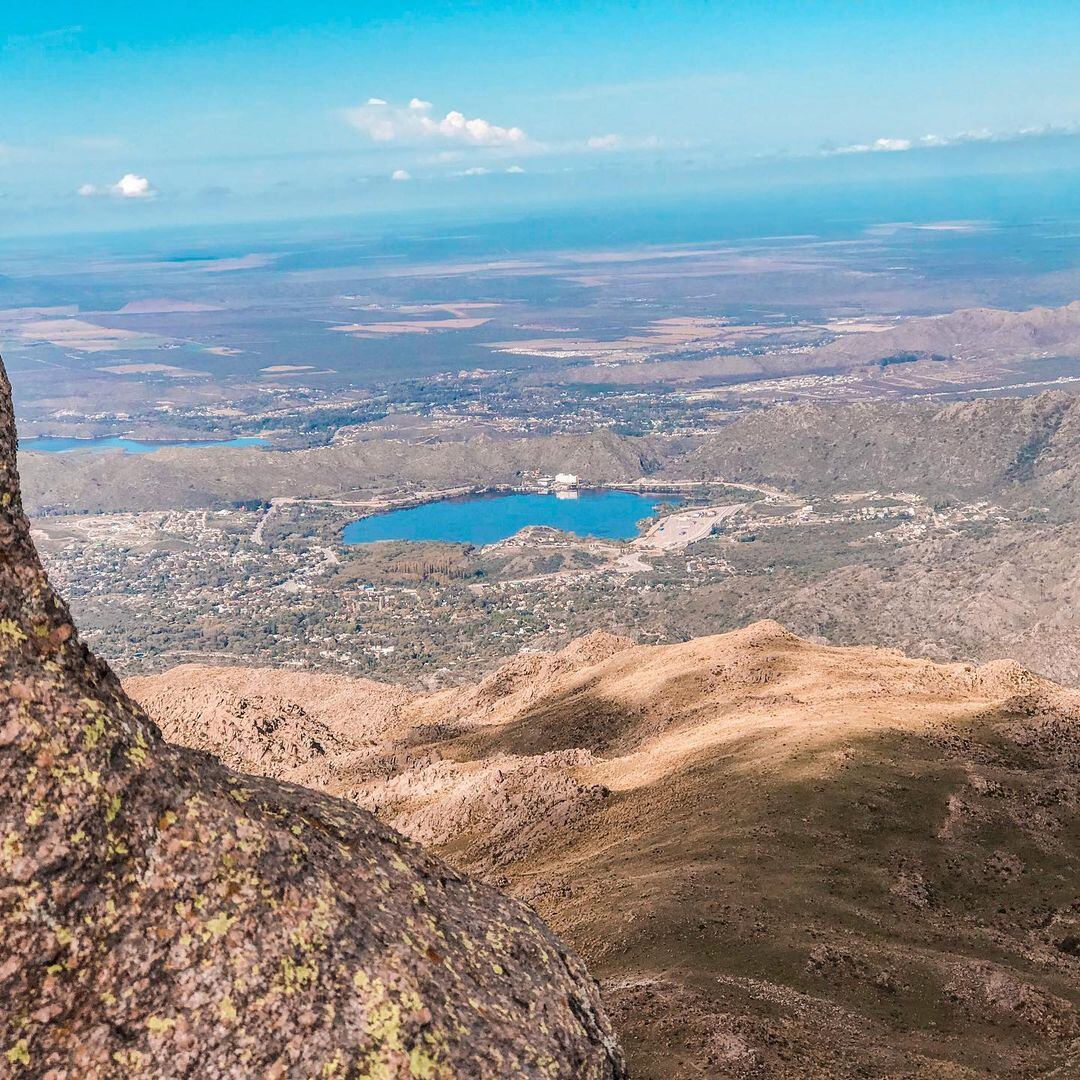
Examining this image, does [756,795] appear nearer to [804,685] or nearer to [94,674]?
[804,685]

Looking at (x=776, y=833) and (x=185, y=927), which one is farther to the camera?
(x=776, y=833)

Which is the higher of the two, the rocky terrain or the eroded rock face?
the eroded rock face

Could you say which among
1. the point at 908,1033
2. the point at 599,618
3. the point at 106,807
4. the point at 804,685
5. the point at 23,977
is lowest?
the point at 599,618

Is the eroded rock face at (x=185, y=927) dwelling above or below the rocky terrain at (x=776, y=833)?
above

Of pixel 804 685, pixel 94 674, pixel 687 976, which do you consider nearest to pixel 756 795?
pixel 687 976

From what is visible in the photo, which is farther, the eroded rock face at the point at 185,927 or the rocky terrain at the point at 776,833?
the rocky terrain at the point at 776,833
